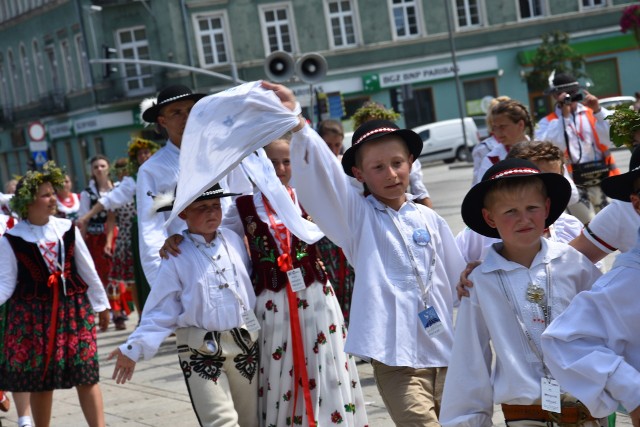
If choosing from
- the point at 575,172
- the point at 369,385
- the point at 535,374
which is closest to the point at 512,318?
the point at 535,374

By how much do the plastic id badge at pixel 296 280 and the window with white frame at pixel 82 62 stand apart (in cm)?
4560

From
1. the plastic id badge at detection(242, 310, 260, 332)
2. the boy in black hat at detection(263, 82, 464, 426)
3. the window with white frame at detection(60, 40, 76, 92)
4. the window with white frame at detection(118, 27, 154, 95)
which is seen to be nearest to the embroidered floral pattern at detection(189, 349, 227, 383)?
the plastic id badge at detection(242, 310, 260, 332)

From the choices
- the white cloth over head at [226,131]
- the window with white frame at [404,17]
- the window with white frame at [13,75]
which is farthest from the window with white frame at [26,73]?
the white cloth over head at [226,131]

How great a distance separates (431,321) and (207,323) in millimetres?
1302

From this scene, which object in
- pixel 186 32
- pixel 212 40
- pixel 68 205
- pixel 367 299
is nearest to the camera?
pixel 367 299

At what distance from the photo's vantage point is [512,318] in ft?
14.2

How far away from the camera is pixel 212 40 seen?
48312mm

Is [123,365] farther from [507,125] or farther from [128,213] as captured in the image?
[128,213]

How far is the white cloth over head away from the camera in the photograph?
4.62m

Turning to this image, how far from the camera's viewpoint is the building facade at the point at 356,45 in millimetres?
48219

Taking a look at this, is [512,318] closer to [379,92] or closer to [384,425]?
[384,425]

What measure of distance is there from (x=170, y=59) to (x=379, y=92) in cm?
858

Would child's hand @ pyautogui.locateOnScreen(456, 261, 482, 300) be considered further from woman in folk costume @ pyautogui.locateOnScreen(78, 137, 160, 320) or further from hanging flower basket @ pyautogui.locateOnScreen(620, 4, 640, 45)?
hanging flower basket @ pyautogui.locateOnScreen(620, 4, 640, 45)

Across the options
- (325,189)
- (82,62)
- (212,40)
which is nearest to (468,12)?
(212,40)
